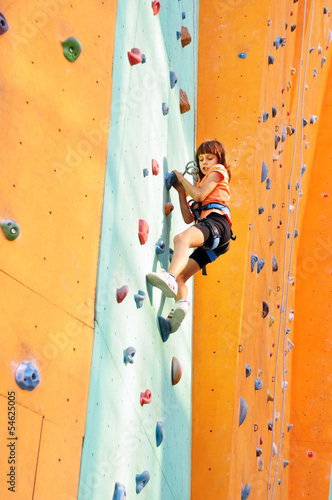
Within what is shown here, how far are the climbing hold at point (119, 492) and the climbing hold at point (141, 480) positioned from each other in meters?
0.19

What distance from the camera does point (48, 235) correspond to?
2014mm

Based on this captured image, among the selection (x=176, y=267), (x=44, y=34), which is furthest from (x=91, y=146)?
(x=176, y=267)

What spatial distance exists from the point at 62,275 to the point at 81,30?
86 cm

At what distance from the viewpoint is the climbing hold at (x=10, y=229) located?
5.97 feet

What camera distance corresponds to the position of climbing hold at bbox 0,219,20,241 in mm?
1820

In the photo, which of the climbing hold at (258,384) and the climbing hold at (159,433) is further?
the climbing hold at (258,384)

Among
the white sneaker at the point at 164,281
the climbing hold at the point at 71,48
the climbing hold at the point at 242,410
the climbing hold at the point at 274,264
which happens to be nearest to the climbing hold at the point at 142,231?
the white sneaker at the point at 164,281

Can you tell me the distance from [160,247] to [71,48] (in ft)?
3.35

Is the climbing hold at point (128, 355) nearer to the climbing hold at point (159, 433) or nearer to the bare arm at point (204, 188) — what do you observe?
the climbing hold at point (159, 433)

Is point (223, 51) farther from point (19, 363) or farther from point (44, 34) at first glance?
point (19, 363)

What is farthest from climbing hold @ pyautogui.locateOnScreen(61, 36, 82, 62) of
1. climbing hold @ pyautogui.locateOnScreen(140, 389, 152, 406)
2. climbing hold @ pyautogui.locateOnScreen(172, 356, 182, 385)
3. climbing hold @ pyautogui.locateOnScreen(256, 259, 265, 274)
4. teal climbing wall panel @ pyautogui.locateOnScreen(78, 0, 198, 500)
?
climbing hold @ pyautogui.locateOnScreen(256, 259, 265, 274)

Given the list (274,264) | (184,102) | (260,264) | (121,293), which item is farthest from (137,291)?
(274,264)

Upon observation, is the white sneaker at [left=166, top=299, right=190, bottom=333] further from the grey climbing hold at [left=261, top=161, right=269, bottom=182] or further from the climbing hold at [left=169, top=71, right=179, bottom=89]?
the grey climbing hold at [left=261, top=161, right=269, bottom=182]

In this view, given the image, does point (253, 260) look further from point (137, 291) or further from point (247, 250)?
point (137, 291)
